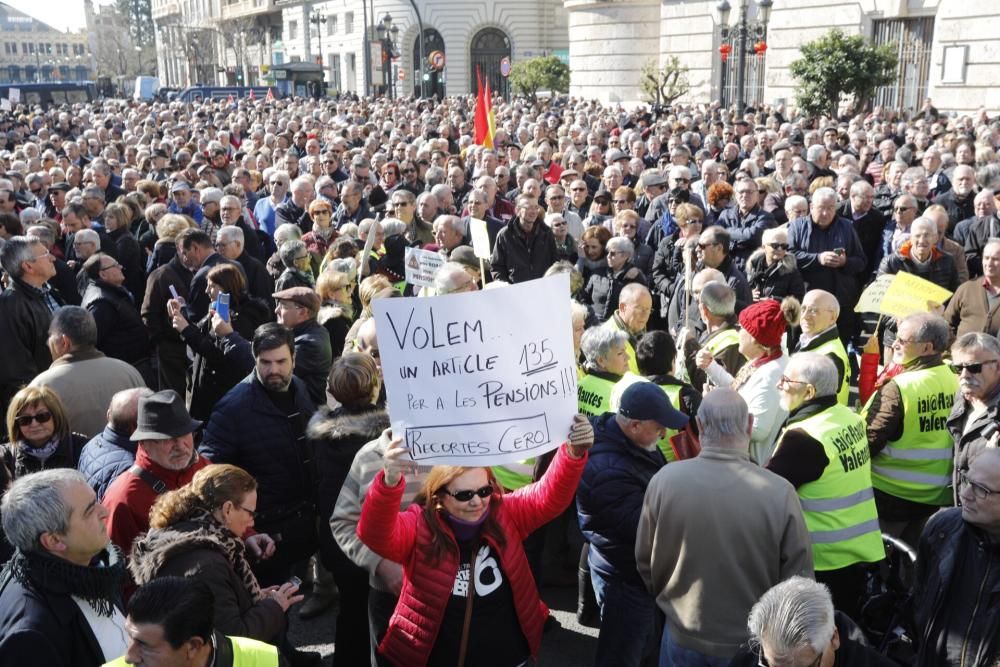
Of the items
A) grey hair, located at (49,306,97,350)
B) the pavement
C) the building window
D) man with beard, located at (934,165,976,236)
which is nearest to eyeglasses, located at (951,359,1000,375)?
the pavement

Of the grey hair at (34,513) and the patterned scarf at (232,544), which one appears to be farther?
the patterned scarf at (232,544)

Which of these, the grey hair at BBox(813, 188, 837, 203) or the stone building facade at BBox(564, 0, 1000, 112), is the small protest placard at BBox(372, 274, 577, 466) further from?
the stone building facade at BBox(564, 0, 1000, 112)

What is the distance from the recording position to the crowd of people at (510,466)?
3.06 m

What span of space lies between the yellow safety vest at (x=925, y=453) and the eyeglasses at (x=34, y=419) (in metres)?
3.91

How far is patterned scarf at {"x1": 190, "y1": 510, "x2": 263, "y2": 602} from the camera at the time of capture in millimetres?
3260

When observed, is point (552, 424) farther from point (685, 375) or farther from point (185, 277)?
point (185, 277)

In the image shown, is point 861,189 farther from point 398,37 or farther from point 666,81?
point 398,37

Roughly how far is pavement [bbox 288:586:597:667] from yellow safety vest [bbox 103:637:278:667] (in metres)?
2.00

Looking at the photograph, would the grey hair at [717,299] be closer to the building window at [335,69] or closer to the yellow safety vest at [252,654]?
the yellow safety vest at [252,654]

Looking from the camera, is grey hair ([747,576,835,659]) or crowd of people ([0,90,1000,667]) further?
crowd of people ([0,90,1000,667])

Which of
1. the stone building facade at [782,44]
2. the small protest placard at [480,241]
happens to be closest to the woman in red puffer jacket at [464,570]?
the small protest placard at [480,241]

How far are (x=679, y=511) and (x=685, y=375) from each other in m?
2.61

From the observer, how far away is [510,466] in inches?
185

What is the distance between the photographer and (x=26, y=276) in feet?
20.7
